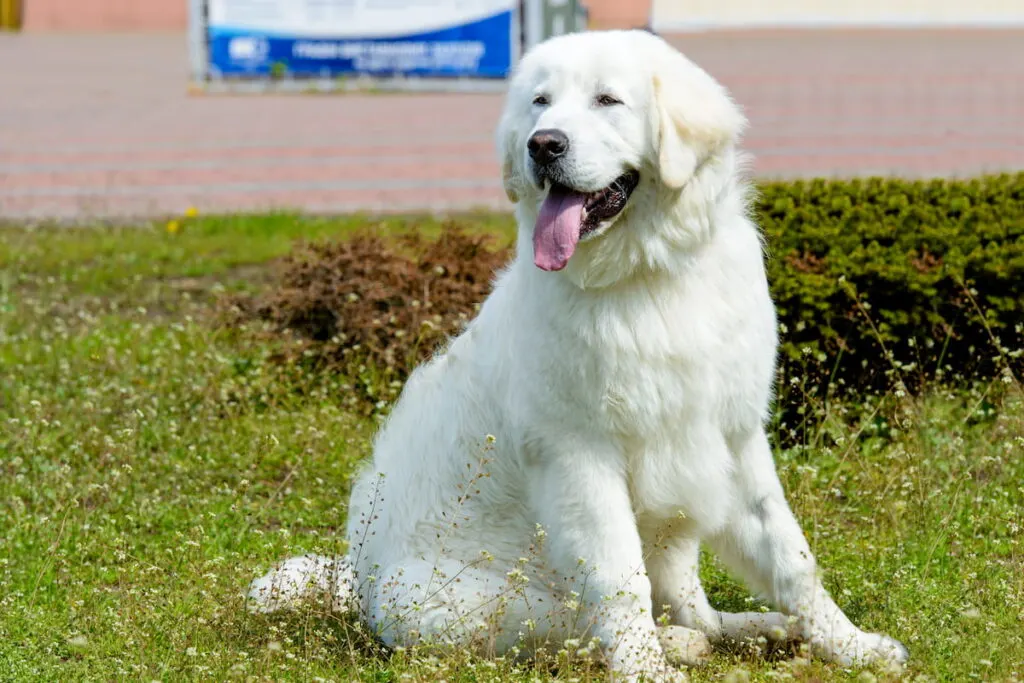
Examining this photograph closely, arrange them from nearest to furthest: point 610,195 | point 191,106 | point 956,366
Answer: point 610,195
point 956,366
point 191,106

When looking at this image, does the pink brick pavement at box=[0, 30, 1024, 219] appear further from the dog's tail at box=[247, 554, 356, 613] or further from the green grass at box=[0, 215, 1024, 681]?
the dog's tail at box=[247, 554, 356, 613]

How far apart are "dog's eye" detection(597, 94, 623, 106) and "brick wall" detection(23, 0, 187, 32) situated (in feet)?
66.3

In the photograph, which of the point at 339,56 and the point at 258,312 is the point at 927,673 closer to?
the point at 258,312

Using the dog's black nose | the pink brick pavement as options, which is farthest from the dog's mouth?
the pink brick pavement

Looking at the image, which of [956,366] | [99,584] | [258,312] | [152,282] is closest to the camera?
[99,584]

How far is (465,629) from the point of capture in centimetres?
440

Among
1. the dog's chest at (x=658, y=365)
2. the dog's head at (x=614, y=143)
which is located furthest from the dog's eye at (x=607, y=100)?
the dog's chest at (x=658, y=365)

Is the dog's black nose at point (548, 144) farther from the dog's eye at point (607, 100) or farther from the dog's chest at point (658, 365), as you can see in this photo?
the dog's chest at point (658, 365)


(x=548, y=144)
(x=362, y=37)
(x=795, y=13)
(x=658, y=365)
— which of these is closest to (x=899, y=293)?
(x=658, y=365)

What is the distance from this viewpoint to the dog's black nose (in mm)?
4168

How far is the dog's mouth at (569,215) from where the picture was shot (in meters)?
4.23

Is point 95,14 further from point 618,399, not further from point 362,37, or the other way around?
point 618,399

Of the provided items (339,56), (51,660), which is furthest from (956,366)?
(339,56)

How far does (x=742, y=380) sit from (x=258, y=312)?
4.11m
